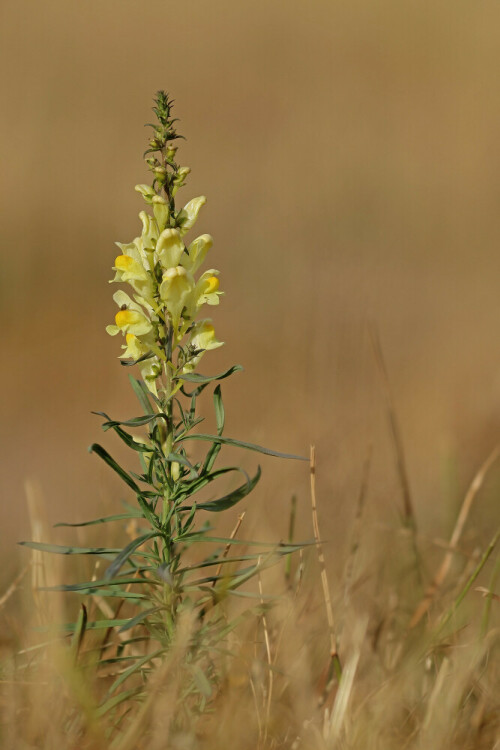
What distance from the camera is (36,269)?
488 cm

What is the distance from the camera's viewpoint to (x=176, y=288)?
111 centimetres

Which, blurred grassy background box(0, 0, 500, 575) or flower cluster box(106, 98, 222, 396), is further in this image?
blurred grassy background box(0, 0, 500, 575)

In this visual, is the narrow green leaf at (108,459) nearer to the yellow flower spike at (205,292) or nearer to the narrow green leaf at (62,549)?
the narrow green leaf at (62,549)

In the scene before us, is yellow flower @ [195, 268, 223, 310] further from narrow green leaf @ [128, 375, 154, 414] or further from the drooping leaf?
the drooping leaf

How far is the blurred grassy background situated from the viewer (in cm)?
330

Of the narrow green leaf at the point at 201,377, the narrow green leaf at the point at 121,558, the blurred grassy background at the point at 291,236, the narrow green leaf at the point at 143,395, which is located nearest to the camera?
the narrow green leaf at the point at 121,558

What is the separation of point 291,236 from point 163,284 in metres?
4.24

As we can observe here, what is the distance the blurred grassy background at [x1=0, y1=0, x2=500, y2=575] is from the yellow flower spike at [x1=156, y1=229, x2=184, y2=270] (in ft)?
3.83

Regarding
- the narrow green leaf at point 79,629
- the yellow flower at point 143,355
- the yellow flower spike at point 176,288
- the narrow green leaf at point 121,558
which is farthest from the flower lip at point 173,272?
the narrow green leaf at point 79,629

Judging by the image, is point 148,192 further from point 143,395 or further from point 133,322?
point 143,395

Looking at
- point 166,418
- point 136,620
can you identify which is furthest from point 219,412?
point 136,620

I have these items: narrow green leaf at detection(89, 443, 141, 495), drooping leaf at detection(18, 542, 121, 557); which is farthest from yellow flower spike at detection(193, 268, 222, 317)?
drooping leaf at detection(18, 542, 121, 557)

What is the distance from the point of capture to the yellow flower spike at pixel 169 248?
43.1 inches

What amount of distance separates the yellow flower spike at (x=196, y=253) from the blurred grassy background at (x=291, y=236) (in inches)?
43.6
